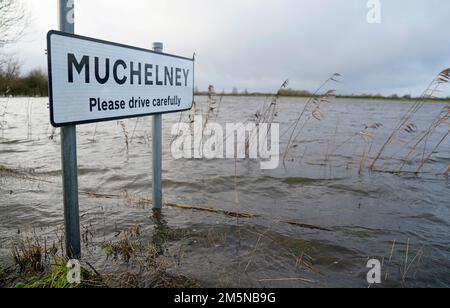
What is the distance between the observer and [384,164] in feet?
27.0

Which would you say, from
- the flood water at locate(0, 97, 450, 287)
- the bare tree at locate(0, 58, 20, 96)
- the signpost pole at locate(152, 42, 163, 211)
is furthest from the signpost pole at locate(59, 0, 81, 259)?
the bare tree at locate(0, 58, 20, 96)

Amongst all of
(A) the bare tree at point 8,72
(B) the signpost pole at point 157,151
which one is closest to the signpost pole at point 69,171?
(B) the signpost pole at point 157,151

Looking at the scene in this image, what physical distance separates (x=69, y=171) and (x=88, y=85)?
2.25 ft

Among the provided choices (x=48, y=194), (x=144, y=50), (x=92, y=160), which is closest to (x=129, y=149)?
(x=92, y=160)

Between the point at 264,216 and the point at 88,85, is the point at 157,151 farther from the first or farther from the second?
the point at 264,216

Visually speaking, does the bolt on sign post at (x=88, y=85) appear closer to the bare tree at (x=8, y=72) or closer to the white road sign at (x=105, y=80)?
the white road sign at (x=105, y=80)

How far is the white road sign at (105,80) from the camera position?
6.66ft

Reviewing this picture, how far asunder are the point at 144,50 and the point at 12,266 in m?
2.37

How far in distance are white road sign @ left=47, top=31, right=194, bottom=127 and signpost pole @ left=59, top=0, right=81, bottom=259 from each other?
0.12 m

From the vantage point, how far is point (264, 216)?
14.3 feet

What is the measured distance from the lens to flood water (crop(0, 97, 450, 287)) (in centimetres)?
294

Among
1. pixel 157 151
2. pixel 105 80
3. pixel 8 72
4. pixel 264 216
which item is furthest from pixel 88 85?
pixel 8 72

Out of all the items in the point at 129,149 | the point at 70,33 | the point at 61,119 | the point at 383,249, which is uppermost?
the point at 70,33

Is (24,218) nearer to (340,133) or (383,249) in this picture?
(383,249)
